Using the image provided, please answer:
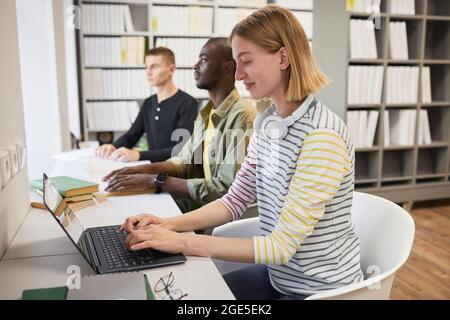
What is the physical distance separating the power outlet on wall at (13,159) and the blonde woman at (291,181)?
394mm

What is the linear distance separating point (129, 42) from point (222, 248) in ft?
11.0

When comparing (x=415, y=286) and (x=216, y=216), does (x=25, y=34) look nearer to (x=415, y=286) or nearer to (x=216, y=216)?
(x=216, y=216)

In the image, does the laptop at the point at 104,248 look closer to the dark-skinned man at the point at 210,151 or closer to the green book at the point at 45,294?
the green book at the point at 45,294

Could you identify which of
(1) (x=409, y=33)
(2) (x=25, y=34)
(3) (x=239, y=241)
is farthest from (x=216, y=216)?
(1) (x=409, y=33)

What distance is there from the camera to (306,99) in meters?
1.16

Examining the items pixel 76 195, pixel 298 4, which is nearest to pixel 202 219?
pixel 76 195

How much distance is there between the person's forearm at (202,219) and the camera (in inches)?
51.8

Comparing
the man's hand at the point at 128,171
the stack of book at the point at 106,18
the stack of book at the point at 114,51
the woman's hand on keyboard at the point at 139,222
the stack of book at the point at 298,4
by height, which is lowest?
the woman's hand on keyboard at the point at 139,222

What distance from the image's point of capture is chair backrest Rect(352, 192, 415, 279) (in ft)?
3.86

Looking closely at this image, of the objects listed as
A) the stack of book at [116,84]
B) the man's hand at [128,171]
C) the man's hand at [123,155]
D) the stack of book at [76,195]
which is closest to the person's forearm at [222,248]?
the stack of book at [76,195]

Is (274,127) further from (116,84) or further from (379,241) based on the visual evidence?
(116,84)

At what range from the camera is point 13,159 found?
132 centimetres

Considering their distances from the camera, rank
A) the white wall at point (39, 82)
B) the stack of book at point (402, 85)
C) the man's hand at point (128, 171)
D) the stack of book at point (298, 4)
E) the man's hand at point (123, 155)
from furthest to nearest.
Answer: the stack of book at point (298, 4) < the stack of book at point (402, 85) < the white wall at point (39, 82) < the man's hand at point (123, 155) < the man's hand at point (128, 171)

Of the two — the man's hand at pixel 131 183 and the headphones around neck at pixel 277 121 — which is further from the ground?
the headphones around neck at pixel 277 121
